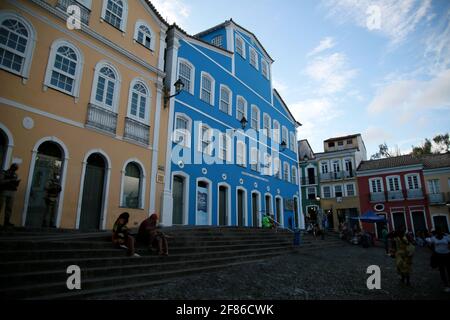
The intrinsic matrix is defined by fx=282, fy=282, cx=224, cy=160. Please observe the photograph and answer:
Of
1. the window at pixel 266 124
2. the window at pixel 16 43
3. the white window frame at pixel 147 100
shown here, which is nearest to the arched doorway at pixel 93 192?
the white window frame at pixel 147 100

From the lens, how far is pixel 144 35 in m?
13.9

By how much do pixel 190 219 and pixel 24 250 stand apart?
31.3 feet

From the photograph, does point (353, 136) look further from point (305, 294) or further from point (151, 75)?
point (305, 294)

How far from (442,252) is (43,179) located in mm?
11916

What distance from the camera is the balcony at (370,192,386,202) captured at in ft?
106

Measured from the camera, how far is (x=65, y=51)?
10453 millimetres

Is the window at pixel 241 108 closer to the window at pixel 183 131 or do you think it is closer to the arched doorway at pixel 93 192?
the window at pixel 183 131

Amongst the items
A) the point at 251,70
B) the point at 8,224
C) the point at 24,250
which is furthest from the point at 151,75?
the point at 251,70

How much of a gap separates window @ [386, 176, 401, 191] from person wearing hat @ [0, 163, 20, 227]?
3470cm

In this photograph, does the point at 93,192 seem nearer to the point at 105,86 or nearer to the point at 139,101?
the point at 105,86

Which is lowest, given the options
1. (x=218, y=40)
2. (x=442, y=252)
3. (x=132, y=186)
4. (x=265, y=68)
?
(x=442, y=252)

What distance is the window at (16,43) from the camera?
28.8ft

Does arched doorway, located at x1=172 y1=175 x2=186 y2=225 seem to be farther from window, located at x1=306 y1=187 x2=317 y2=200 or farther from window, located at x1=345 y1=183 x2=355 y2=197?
window, located at x1=306 y1=187 x2=317 y2=200

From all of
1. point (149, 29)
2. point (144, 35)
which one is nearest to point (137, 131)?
point (144, 35)
